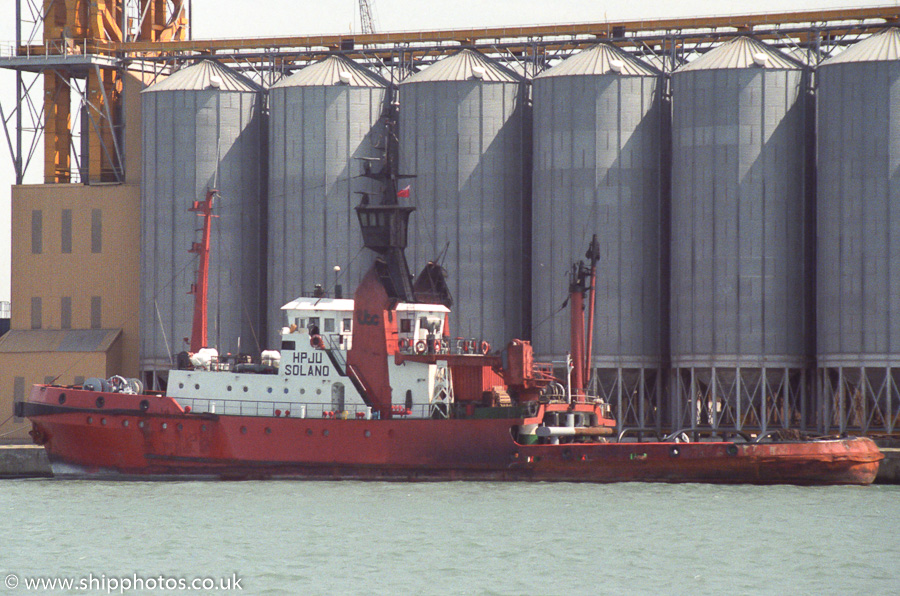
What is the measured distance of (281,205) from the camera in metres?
51.7

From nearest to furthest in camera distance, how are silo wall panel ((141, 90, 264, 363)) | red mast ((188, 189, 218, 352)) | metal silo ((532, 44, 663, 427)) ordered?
red mast ((188, 189, 218, 352)) < metal silo ((532, 44, 663, 427)) < silo wall panel ((141, 90, 264, 363))

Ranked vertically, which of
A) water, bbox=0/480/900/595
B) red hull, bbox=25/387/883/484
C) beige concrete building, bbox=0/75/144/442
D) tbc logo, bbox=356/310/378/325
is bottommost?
water, bbox=0/480/900/595

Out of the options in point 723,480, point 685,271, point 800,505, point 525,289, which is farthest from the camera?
point 525,289

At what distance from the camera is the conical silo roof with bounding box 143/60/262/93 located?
5288cm

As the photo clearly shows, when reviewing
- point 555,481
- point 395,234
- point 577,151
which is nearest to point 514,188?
point 577,151

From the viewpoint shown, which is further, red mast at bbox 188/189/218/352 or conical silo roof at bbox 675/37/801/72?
conical silo roof at bbox 675/37/801/72

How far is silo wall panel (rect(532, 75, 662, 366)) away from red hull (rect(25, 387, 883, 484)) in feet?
32.9

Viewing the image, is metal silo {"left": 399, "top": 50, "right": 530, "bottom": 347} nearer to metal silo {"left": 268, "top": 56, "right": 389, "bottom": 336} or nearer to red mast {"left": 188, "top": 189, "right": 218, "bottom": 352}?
metal silo {"left": 268, "top": 56, "right": 389, "bottom": 336}

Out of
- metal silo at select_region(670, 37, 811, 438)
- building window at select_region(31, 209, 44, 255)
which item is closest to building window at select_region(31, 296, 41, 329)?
building window at select_region(31, 209, 44, 255)

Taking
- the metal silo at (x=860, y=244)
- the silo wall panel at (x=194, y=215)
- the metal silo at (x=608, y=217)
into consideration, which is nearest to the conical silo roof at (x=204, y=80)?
the silo wall panel at (x=194, y=215)

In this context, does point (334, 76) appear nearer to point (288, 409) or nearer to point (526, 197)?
point (526, 197)

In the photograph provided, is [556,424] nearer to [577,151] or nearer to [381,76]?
[577,151]

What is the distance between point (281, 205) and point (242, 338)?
206 inches

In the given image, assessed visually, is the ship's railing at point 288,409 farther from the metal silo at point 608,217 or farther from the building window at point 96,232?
the building window at point 96,232
